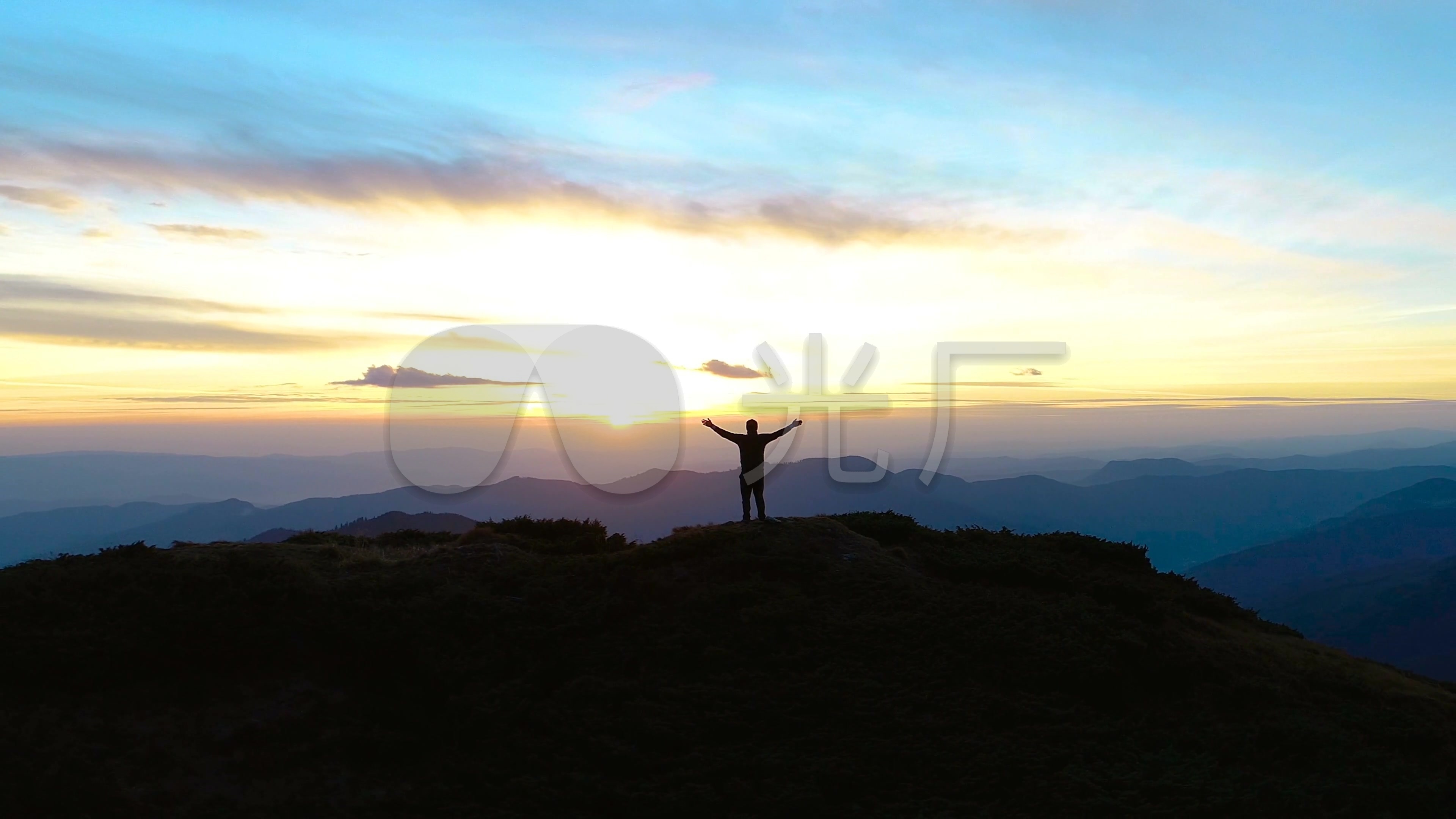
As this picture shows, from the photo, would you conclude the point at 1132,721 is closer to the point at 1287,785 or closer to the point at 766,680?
the point at 1287,785

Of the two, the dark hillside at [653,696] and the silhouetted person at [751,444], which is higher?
the silhouetted person at [751,444]

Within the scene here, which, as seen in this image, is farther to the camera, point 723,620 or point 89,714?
point 723,620

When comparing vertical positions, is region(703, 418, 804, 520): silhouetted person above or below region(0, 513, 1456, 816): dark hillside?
above

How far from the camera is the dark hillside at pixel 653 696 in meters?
11.4

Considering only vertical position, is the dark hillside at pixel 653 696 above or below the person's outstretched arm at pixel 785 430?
below

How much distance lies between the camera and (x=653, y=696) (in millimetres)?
13938

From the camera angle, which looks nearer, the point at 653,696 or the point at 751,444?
the point at 653,696

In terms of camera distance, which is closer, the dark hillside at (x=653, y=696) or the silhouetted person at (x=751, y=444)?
the dark hillside at (x=653, y=696)

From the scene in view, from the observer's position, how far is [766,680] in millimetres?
14484

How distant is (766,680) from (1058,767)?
5025 millimetres

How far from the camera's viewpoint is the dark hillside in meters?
11.4

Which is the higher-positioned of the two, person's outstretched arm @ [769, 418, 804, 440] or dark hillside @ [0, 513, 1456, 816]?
person's outstretched arm @ [769, 418, 804, 440]

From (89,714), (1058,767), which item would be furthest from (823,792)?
(89,714)

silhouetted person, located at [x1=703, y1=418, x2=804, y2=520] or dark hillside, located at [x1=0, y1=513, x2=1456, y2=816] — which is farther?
silhouetted person, located at [x1=703, y1=418, x2=804, y2=520]
